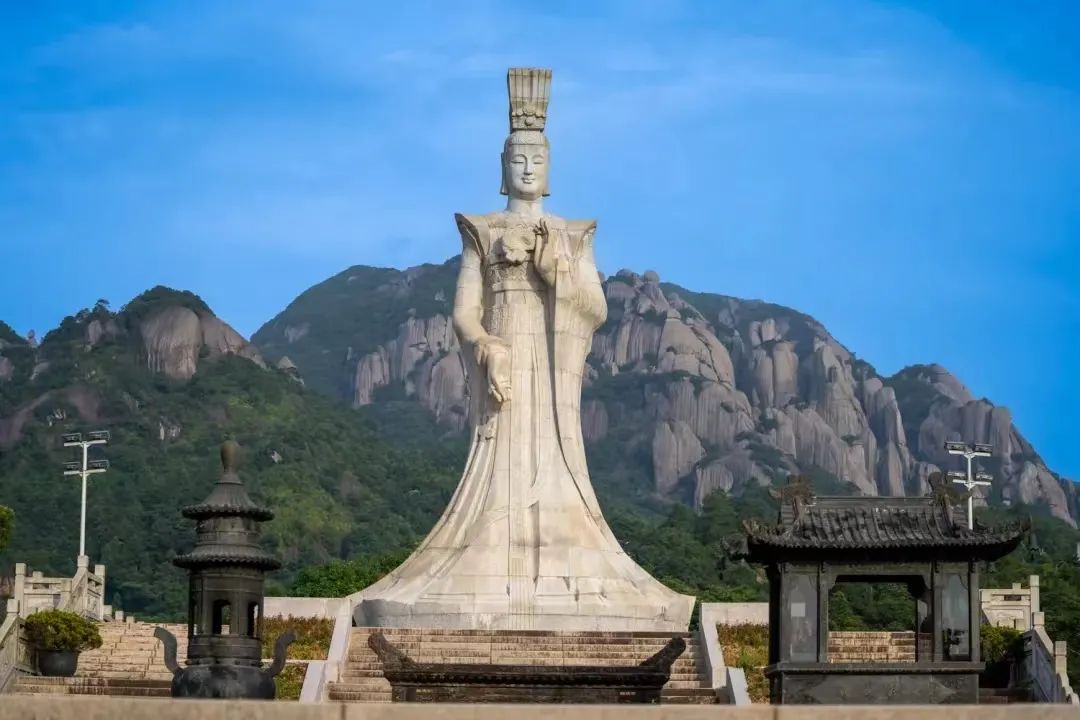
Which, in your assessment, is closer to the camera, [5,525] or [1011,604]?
[5,525]

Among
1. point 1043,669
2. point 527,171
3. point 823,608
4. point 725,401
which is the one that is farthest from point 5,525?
point 725,401

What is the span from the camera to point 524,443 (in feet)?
79.2

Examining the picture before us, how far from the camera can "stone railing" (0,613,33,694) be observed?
22.4 meters

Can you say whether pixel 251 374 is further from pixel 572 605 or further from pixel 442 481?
pixel 572 605

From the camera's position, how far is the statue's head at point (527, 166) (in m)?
24.7

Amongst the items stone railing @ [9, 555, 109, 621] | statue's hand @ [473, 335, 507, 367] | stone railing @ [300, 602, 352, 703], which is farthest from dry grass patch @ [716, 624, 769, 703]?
stone railing @ [9, 555, 109, 621]

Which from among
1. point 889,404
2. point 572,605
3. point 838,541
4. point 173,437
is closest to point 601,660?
point 572,605

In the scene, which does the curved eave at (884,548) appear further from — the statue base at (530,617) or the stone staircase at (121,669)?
the stone staircase at (121,669)

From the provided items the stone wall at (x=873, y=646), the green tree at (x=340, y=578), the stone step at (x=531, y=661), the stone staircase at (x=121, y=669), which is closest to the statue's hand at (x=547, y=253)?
the stone step at (x=531, y=661)

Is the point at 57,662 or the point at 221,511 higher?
the point at 221,511

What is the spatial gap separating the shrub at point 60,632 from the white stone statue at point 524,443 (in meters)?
2.80

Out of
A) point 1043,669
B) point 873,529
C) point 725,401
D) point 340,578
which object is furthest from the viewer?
point 725,401

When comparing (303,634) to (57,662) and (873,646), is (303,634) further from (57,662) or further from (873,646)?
(873,646)

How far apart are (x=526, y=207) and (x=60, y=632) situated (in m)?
6.83
